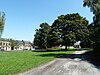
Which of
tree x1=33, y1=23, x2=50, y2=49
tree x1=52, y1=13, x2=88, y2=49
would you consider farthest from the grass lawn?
tree x1=33, y1=23, x2=50, y2=49

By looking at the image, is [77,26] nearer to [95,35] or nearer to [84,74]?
[95,35]

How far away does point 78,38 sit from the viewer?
70.4 meters

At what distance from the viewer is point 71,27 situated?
72062 millimetres

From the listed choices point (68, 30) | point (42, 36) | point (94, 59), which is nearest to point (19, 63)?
point (94, 59)

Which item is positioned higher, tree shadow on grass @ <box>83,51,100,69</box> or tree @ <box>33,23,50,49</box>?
tree @ <box>33,23,50,49</box>

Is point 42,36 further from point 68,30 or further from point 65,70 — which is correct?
point 65,70

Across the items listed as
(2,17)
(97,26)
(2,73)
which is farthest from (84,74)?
(97,26)

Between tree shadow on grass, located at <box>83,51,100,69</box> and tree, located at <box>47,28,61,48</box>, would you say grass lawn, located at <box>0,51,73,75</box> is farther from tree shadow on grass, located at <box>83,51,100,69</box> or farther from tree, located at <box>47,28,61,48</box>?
tree, located at <box>47,28,61,48</box>

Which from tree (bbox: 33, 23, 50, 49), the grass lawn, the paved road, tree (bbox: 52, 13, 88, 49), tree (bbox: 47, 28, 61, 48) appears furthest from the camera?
tree (bbox: 33, 23, 50, 49)

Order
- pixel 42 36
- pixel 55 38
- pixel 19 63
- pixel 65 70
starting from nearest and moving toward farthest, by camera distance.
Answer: pixel 65 70 < pixel 19 63 < pixel 55 38 < pixel 42 36

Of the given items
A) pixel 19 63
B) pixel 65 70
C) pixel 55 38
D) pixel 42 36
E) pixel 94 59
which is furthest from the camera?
pixel 42 36

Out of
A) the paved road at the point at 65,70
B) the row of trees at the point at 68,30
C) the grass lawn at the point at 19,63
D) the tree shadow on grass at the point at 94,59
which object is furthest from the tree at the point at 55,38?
the paved road at the point at 65,70

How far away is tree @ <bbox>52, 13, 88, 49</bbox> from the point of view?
68.9m

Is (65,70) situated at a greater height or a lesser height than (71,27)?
lesser
